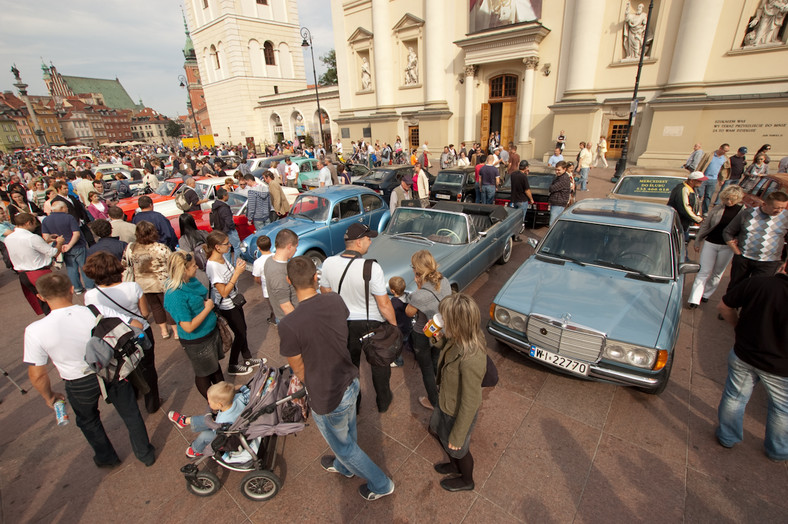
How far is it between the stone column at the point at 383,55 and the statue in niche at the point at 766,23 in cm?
1763

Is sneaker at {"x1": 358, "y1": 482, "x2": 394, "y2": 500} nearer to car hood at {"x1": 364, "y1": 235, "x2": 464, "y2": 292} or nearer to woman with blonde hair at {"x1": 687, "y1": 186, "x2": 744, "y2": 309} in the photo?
car hood at {"x1": 364, "y1": 235, "x2": 464, "y2": 292}

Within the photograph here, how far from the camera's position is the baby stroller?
2.70 meters

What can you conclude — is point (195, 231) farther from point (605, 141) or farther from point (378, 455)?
point (605, 141)

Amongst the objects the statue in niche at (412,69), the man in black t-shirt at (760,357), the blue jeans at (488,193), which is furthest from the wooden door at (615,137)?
the man in black t-shirt at (760,357)

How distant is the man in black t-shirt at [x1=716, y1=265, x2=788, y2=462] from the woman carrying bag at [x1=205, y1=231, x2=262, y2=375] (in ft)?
14.5

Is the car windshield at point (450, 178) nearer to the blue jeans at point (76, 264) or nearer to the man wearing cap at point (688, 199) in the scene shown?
the man wearing cap at point (688, 199)

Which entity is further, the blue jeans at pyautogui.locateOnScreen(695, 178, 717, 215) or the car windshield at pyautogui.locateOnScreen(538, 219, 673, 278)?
the blue jeans at pyautogui.locateOnScreen(695, 178, 717, 215)

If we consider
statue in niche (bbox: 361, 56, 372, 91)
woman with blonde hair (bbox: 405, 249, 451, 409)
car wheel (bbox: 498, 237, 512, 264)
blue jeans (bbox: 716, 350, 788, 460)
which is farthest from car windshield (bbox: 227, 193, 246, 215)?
statue in niche (bbox: 361, 56, 372, 91)

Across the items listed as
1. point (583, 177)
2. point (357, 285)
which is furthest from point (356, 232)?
point (583, 177)

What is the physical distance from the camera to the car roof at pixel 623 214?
441 centimetres

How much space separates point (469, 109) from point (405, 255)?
61.6ft

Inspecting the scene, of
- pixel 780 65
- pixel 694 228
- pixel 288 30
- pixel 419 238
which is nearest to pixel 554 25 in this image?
pixel 780 65

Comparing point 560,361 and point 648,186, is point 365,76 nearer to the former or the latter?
point 648,186

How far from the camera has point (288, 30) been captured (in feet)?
131
